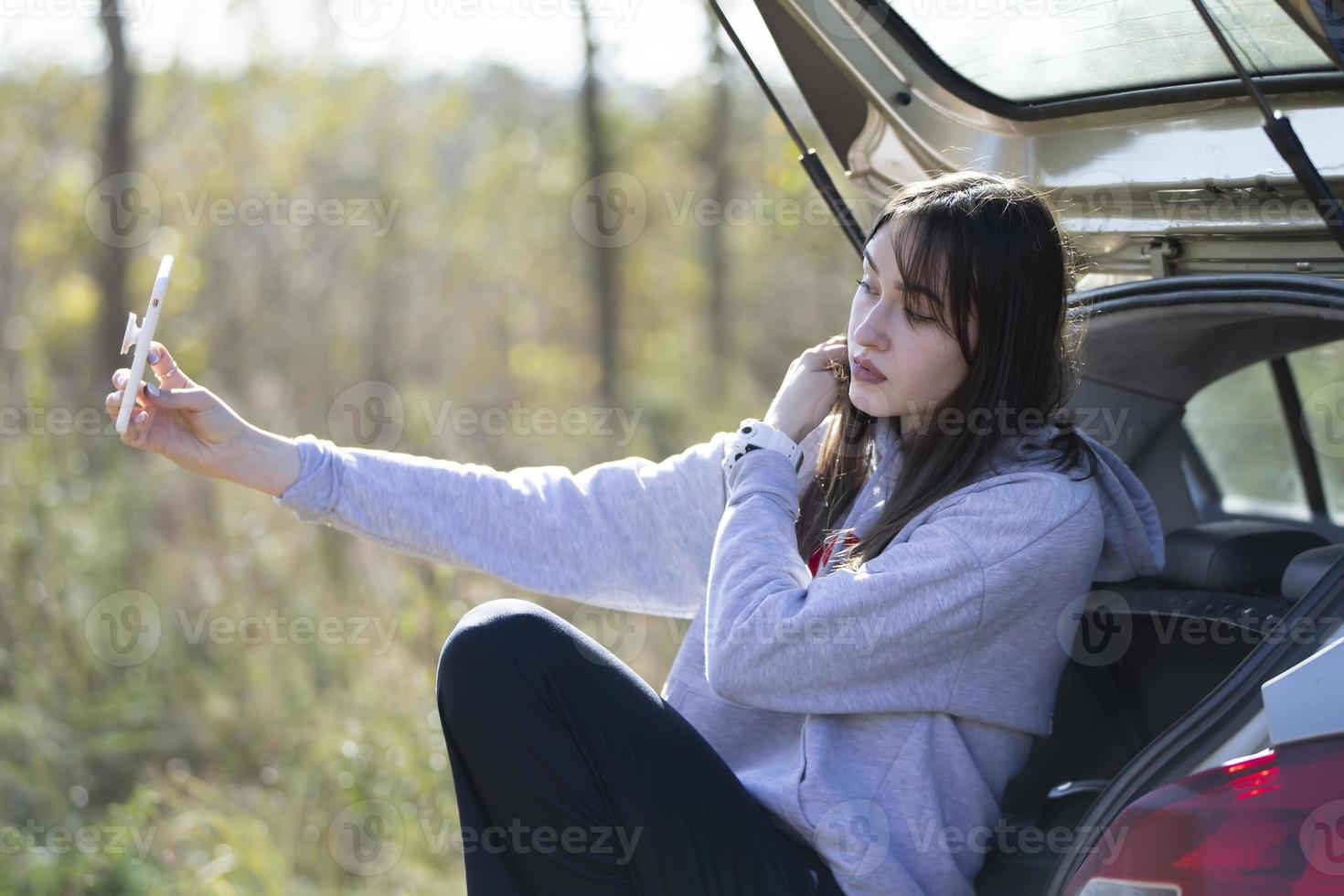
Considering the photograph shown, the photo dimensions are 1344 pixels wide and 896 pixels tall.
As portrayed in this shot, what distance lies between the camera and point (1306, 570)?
196 cm

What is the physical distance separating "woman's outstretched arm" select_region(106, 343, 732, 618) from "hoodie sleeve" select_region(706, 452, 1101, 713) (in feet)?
1.41

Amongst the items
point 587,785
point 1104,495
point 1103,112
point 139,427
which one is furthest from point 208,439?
point 1103,112

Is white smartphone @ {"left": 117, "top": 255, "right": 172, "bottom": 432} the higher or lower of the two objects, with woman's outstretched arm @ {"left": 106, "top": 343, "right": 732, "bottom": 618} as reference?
higher

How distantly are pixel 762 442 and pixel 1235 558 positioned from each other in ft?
2.74

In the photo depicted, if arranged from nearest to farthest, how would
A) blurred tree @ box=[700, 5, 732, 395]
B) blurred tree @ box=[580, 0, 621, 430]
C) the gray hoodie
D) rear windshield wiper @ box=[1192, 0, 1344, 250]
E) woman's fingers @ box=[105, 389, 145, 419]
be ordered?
rear windshield wiper @ box=[1192, 0, 1344, 250]
the gray hoodie
woman's fingers @ box=[105, 389, 145, 419]
blurred tree @ box=[580, 0, 621, 430]
blurred tree @ box=[700, 5, 732, 395]

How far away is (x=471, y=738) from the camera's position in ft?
5.92

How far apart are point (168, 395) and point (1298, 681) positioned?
1.70 meters

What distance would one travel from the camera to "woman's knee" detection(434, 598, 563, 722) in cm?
179

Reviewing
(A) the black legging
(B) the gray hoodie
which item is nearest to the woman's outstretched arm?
(B) the gray hoodie

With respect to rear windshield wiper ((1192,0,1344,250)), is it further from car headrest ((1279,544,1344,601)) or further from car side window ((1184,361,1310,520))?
car side window ((1184,361,1310,520))

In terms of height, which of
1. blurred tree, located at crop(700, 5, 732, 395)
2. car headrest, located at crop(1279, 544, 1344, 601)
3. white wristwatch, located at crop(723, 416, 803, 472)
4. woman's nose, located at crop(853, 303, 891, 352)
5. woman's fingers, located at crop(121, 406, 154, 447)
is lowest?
blurred tree, located at crop(700, 5, 732, 395)

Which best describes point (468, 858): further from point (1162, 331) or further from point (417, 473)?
point (1162, 331)

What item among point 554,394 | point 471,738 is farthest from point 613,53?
point 471,738

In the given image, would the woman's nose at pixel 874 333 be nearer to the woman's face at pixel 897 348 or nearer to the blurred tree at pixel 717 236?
the woman's face at pixel 897 348
